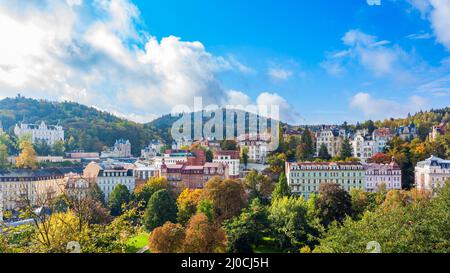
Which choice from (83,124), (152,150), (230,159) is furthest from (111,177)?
(83,124)

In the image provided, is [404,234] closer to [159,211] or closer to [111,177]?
[159,211]

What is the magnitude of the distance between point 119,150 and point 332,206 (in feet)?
48.0

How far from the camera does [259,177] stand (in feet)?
41.4

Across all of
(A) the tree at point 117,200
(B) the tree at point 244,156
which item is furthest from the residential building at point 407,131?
(A) the tree at point 117,200

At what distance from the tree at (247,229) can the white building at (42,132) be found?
53.9 feet

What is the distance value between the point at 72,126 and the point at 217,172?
37.9ft

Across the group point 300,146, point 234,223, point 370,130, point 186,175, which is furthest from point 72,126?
point 234,223

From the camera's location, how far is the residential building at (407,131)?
1616 centimetres

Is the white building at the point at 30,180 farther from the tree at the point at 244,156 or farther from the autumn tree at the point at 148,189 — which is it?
the tree at the point at 244,156

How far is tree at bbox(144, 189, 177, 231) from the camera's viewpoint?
29.6 feet

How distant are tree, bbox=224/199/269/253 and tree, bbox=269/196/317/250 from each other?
23cm

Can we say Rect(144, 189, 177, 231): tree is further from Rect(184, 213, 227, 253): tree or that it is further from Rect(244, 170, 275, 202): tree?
Rect(244, 170, 275, 202): tree

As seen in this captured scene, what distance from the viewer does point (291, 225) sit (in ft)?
24.0
